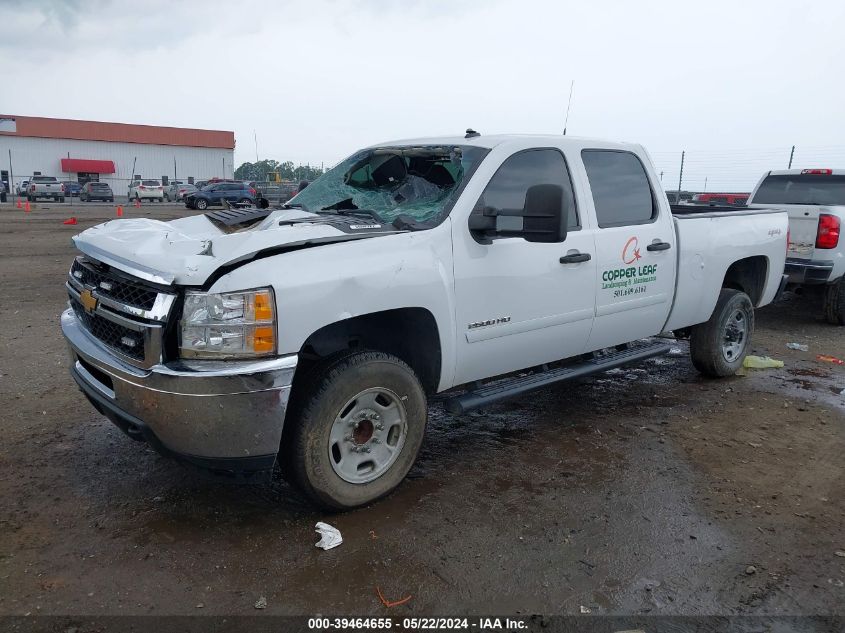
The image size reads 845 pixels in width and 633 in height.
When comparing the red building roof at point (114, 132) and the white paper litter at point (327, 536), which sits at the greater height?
the red building roof at point (114, 132)

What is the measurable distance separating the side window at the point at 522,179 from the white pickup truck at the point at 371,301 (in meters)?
0.01

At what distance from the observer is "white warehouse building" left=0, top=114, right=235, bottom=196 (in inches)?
2253

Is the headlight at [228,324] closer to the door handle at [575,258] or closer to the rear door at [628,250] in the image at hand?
the door handle at [575,258]

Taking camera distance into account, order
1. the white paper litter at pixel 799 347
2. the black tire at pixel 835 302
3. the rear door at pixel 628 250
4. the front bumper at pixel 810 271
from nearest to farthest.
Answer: the rear door at pixel 628 250 < the white paper litter at pixel 799 347 < the front bumper at pixel 810 271 < the black tire at pixel 835 302

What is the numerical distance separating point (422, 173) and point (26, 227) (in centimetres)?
1940

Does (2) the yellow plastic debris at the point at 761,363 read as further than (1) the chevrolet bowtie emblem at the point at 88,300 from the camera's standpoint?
Yes

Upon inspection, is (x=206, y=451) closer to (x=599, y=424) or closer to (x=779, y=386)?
(x=599, y=424)

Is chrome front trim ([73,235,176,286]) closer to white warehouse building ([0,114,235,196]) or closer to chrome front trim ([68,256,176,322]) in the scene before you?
chrome front trim ([68,256,176,322])

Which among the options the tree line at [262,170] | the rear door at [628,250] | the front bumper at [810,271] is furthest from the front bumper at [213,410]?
the tree line at [262,170]

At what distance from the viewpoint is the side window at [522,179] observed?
3.94m

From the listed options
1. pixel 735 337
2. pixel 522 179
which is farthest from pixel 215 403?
pixel 735 337

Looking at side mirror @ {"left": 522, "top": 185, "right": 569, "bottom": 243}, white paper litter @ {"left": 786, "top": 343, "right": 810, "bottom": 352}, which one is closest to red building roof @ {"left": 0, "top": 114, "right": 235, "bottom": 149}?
white paper litter @ {"left": 786, "top": 343, "right": 810, "bottom": 352}

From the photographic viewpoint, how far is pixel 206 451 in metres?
3.00

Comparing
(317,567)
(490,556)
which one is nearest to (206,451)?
(317,567)
